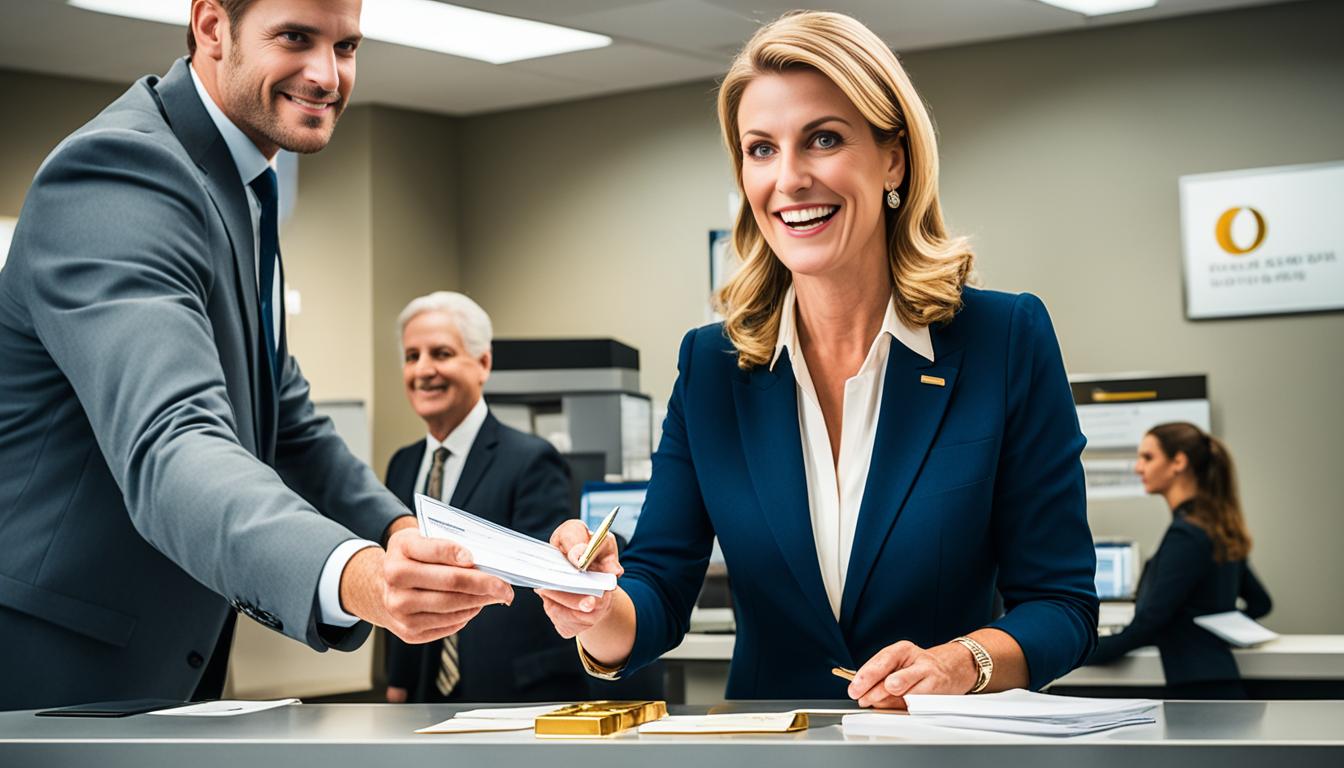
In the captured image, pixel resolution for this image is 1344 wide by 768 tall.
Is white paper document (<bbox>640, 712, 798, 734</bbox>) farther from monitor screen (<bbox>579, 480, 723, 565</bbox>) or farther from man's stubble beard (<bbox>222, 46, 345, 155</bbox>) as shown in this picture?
monitor screen (<bbox>579, 480, 723, 565</bbox>)

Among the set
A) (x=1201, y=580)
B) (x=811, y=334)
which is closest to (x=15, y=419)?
(x=811, y=334)

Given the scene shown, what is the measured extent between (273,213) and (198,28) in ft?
0.79

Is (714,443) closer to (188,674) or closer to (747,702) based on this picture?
(747,702)

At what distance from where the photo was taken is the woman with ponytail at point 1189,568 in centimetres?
452

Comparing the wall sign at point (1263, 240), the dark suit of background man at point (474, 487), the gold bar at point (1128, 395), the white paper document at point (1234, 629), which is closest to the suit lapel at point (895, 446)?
the dark suit of background man at point (474, 487)

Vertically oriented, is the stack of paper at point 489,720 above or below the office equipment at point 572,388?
below

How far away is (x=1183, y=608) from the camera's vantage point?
467 centimetres

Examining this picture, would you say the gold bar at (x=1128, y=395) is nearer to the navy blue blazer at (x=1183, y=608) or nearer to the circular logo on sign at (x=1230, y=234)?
the circular logo on sign at (x=1230, y=234)

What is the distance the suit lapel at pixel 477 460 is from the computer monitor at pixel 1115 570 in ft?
8.14

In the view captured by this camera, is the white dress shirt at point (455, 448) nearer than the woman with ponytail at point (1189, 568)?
Yes

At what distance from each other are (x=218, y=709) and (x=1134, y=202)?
590 cm

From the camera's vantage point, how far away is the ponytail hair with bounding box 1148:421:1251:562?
16.1 ft

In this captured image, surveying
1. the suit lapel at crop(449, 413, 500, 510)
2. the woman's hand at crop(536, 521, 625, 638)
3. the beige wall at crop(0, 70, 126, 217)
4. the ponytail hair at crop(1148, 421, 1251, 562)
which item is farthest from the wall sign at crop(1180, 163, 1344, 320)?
the woman's hand at crop(536, 521, 625, 638)

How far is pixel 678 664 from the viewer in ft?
15.8
